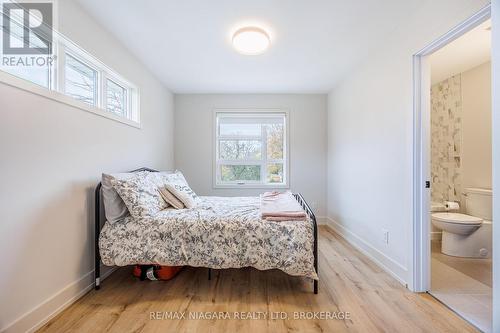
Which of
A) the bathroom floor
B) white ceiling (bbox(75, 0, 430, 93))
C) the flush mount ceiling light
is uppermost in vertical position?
white ceiling (bbox(75, 0, 430, 93))

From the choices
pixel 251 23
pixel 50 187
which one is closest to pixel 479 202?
pixel 251 23

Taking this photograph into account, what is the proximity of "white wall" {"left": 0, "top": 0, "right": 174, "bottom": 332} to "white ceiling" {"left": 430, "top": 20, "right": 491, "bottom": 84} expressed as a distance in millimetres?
3684

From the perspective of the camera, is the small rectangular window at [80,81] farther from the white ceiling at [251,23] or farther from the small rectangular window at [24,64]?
the white ceiling at [251,23]

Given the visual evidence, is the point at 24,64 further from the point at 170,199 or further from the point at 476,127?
the point at 476,127

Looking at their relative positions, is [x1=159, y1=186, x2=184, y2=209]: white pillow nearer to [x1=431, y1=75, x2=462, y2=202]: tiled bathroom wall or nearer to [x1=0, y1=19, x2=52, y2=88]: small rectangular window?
[x1=0, y1=19, x2=52, y2=88]: small rectangular window

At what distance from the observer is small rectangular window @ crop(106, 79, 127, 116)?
2449 millimetres

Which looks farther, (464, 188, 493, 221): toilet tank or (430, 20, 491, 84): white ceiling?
(464, 188, 493, 221): toilet tank

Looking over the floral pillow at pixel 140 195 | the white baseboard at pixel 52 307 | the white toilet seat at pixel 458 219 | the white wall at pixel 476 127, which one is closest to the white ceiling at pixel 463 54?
the white wall at pixel 476 127

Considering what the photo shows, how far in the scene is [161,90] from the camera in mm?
3617

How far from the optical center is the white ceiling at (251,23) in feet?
6.18

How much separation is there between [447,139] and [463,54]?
1.22 metres

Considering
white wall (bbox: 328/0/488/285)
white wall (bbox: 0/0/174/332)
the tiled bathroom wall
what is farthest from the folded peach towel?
the tiled bathroom wall

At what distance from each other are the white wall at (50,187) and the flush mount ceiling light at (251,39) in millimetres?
1300

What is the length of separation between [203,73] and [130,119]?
1.21m
